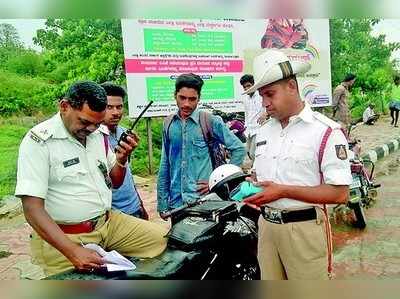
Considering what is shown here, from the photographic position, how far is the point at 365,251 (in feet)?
8.94

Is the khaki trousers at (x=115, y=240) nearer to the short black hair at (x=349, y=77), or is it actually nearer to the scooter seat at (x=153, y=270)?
the scooter seat at (x=153, y=270)

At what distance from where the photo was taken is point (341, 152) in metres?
1.43

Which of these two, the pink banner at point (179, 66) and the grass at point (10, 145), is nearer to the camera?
the grass at point (10, 145)

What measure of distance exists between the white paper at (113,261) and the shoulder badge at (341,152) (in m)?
0.80

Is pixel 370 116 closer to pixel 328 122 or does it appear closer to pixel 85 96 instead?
pixel 328 122

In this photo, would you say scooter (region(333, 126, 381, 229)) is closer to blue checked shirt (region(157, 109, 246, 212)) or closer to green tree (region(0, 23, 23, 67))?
blue checked shirt (region(157, 109, 246, 212))

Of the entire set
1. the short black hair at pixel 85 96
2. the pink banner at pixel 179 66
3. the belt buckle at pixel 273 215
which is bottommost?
the belt buckle at pixel 273 215

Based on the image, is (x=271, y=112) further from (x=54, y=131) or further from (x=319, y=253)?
(x=54, y=131)

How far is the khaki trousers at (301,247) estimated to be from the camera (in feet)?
5.01

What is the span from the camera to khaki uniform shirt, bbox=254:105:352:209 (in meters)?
1.42

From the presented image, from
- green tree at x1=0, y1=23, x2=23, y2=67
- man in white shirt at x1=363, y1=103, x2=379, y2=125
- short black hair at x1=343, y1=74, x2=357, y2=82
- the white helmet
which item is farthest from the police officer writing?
man in white shirt at x1=363, y1=103, x2=379, y2=125

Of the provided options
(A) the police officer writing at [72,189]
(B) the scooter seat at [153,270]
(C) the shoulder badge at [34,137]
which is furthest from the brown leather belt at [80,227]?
(C) the shoulder badge at [34,137]

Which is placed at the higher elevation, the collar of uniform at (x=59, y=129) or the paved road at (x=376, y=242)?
the collar of uniform at (x=59, y=129)
